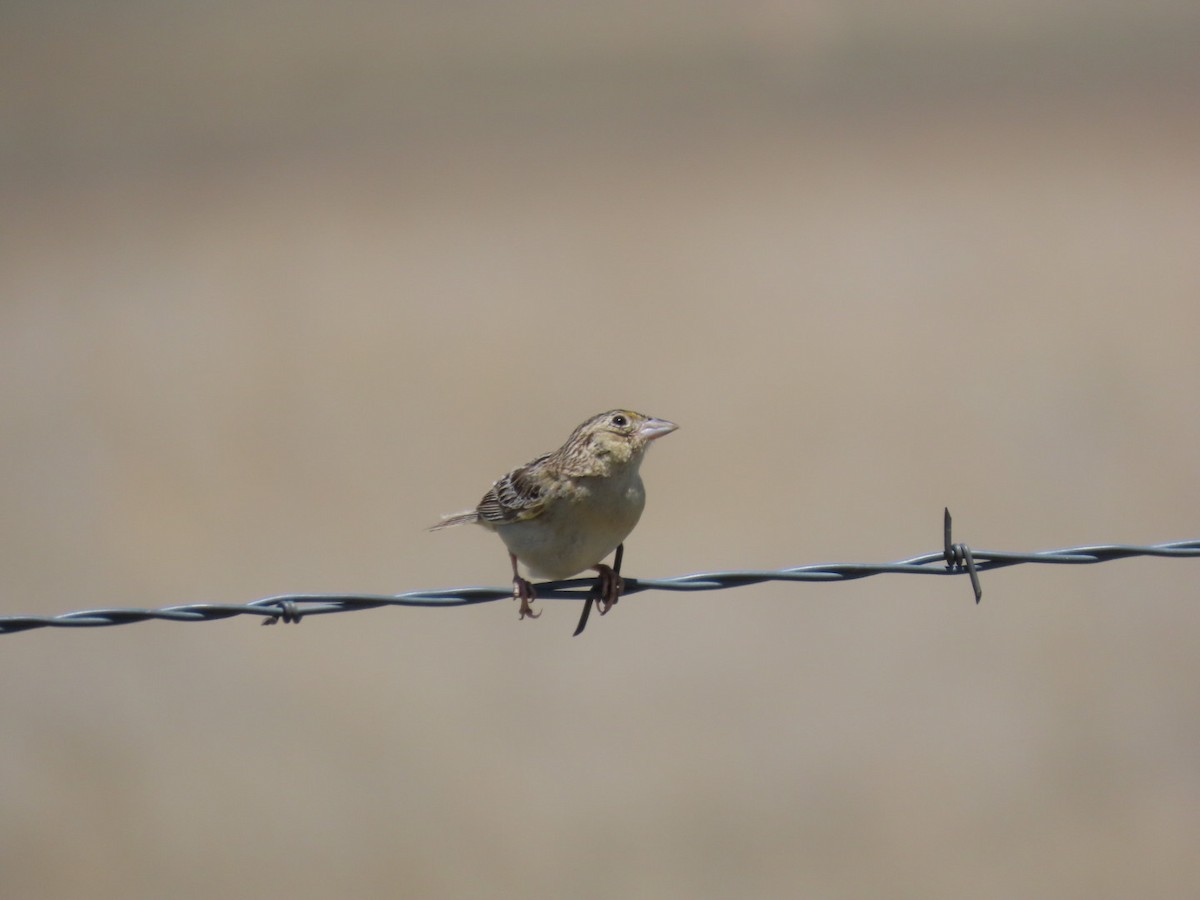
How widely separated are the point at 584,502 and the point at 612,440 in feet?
0.98

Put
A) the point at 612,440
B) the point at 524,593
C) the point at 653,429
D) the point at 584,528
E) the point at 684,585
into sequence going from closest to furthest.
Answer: the point at 684,585
the point at 524,593
the point at 584,528
the point at 612,440
the point at 653,429

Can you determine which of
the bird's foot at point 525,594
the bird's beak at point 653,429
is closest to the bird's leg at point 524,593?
the bird's foot at point 525,594

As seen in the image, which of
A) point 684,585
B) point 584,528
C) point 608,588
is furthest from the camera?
point 584,528

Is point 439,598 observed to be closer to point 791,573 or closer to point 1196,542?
Answer: point 791,573

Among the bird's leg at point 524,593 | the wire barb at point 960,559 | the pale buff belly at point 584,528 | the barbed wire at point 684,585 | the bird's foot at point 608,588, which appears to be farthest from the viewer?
the pale buff belly at point 584,528

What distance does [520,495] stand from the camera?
532 cm

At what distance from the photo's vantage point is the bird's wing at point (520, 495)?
5160 millimetres

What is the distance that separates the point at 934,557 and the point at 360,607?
183 cm

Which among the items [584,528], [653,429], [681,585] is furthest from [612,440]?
[681,585]

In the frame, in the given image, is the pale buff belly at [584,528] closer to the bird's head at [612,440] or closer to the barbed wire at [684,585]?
the bird's head at [612,440]

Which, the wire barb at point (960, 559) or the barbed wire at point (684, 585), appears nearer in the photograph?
the barbed wire at point (684, 585)

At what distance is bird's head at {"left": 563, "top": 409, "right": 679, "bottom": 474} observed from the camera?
506 cm

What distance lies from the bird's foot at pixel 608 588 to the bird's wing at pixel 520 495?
1.53 feet

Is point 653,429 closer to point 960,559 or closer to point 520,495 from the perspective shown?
point 520,495
